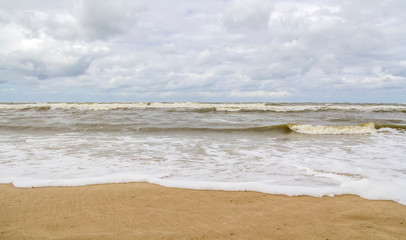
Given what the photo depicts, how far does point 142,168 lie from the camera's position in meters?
5.15

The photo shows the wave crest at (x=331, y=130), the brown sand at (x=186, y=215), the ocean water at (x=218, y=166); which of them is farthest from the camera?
the wave crest at (x=331, y=130)

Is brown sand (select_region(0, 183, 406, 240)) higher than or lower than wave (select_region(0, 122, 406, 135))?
lower

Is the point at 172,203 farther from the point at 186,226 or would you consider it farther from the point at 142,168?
the point at 142,168

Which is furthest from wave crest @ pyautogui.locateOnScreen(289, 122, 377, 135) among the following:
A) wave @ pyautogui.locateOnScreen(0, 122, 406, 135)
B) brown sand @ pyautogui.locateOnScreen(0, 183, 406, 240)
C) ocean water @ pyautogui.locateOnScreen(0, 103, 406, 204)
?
brown sand @ pyautogui.locateOnScreen(0, 183, 406, 240)

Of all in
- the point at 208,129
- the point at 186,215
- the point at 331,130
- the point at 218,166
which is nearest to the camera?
the point at 186,215

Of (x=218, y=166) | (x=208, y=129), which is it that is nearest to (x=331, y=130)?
(x=208, y=129)

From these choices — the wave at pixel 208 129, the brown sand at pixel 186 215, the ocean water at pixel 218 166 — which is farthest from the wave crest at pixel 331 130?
the brown sand at pixel 186 215

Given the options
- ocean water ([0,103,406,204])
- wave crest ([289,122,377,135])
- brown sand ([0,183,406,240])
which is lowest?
brown sand ([0,183,406,240])

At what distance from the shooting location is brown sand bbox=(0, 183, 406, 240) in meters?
2.55

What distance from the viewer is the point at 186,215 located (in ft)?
9.73

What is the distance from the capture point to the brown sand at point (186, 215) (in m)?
2.55

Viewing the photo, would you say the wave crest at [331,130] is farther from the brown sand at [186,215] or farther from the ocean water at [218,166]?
the brown sand at [186,215]

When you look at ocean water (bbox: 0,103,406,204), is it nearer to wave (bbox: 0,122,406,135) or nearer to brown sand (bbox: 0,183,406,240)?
brown sand (bbox: 0,183,406,240)

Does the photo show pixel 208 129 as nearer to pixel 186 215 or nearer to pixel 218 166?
pixel 218 166
